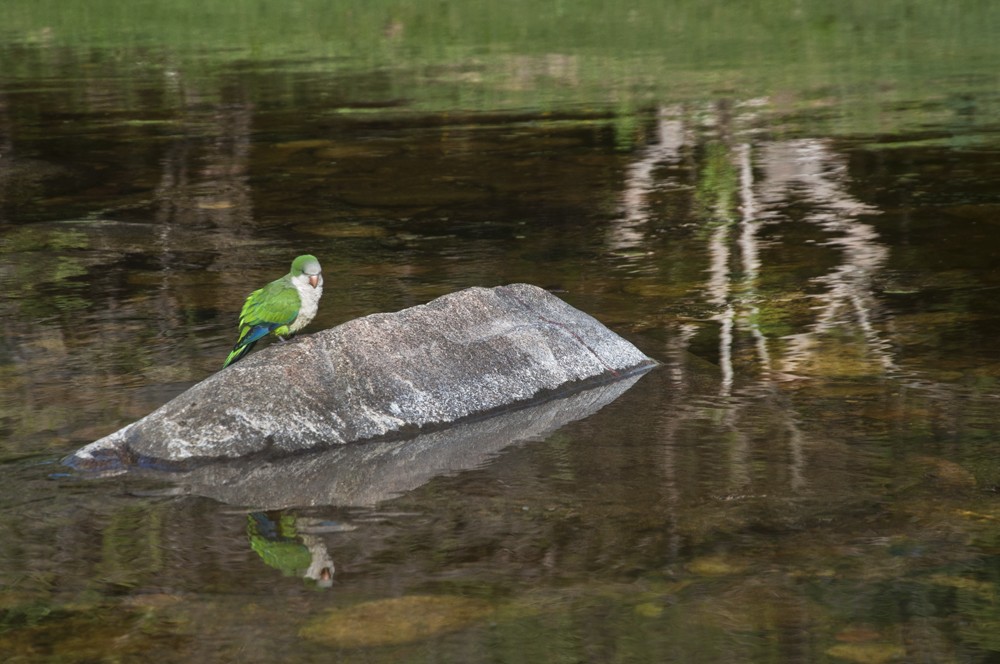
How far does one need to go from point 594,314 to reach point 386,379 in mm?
2158

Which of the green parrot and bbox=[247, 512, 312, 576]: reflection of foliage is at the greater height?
the green parrot

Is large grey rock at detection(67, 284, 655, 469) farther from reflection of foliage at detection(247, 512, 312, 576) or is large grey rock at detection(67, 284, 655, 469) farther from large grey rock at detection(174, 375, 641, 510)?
reflection of foliage at detection(247, 512, 312, 576)

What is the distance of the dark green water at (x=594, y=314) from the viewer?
4.84 meters

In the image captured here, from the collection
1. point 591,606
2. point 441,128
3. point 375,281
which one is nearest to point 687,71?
point 441,128

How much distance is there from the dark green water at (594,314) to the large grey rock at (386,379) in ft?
0.93

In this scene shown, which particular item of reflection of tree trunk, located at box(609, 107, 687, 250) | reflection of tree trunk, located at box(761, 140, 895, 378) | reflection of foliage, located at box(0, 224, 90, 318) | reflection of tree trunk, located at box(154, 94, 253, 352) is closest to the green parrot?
reflection of tree trunk, located at box(154, 94, 253, 352)

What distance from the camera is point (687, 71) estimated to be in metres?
20.5

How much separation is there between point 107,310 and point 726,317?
3.53 metres

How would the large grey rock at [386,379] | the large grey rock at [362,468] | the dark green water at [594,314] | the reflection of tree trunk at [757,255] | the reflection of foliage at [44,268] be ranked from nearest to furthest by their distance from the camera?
the dark green water at [594,314], the large grey rock at [362,468], the large grey rock at [386,379], the reflection of tree trunk at [757,255], the reflection of foliage at [44,268]

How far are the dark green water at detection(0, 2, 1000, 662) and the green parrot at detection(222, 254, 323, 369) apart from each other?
29.4 inches

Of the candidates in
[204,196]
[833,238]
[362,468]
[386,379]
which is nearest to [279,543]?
[362,468]

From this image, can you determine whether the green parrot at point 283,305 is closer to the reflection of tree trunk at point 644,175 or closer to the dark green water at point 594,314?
the dark green water at point 594,314

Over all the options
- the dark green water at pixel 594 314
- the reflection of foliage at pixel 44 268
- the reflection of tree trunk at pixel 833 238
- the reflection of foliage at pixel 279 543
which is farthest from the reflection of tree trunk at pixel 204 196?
the reflection of tree trunk at pixel 833 238

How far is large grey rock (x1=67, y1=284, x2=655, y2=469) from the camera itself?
625 cm
